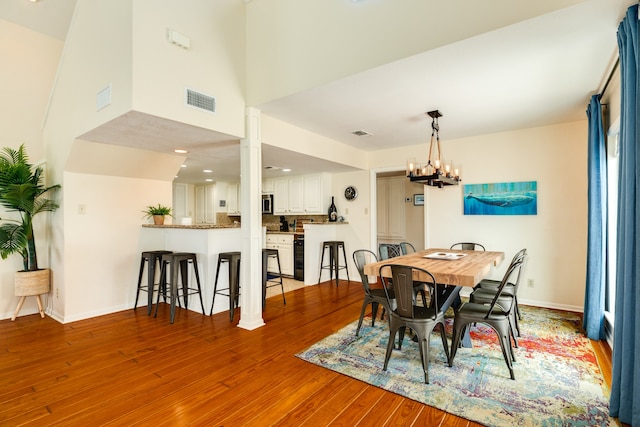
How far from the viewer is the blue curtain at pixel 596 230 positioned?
3076 mm

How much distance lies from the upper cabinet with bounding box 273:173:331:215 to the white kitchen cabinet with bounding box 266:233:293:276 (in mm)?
793

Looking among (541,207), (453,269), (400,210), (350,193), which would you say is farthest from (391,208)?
(453,269)

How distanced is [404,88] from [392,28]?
0.60m

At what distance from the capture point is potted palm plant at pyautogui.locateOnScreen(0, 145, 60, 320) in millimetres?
3664

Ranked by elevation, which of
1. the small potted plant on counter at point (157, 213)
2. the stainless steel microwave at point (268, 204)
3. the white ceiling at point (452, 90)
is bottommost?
the small potted plant on counter at point (157, 213)

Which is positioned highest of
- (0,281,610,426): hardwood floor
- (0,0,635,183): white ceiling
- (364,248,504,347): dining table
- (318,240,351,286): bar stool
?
(0,0,635,183): white ceiling

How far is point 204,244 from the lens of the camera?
4.06 m

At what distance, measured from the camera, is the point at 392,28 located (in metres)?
2.52

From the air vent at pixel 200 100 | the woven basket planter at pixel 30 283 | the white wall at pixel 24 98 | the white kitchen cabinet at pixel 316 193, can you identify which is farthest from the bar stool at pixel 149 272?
the white kitchen cabinet at pixel 316 193

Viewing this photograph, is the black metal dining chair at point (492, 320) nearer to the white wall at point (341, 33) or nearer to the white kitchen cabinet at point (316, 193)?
the white wall at point (341, 33)

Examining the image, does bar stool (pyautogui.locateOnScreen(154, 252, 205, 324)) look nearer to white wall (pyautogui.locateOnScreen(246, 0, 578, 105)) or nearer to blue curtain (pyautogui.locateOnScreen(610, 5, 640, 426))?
white wall (pyautogui.locateOnScreen(246, 0, 578, 105))

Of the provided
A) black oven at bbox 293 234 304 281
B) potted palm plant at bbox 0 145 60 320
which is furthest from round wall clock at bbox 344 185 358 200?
potted palm plant at bbox 0 145 60 320

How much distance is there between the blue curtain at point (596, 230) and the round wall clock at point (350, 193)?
352cm

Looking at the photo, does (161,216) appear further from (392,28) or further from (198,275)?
(392,28)
